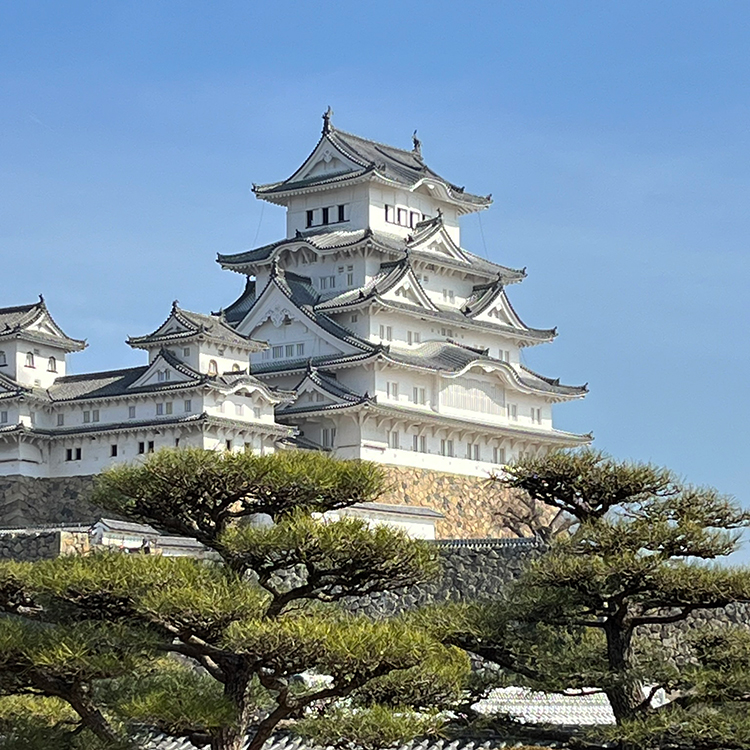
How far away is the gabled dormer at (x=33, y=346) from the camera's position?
48.2 m

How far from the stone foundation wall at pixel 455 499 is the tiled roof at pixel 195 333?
610 cm

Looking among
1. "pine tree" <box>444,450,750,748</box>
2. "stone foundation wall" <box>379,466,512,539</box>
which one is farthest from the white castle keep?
"pine tree" <box>444,450,750,748</box>

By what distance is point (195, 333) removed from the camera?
46.4 meters

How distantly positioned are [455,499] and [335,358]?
585 cm

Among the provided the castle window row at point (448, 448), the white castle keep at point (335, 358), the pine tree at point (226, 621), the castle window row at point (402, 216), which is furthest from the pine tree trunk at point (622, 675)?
the castle window row at point (402, 216)

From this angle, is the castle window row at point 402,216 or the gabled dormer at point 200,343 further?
the castle window row at point 402,216

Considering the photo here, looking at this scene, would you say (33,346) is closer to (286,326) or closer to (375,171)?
(286,326)

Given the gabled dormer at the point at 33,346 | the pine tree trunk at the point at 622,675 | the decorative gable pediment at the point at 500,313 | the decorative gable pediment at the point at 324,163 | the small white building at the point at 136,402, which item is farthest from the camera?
Answer: the decorative gable pediment at the point at 324,163

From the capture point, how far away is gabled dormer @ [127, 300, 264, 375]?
46.6 meters

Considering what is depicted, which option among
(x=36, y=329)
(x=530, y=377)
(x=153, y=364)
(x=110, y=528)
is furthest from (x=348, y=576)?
(x=530, y=377)

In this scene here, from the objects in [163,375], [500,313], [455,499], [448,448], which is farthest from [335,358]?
[500,313]

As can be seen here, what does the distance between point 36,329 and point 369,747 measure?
1277 inches

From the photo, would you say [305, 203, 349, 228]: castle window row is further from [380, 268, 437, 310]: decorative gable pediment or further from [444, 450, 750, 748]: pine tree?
[444, 450, 750, 748]: pine tree

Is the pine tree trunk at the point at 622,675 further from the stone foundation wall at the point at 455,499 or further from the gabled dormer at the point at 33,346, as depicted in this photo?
the gabled dormer at the point at 33,346
